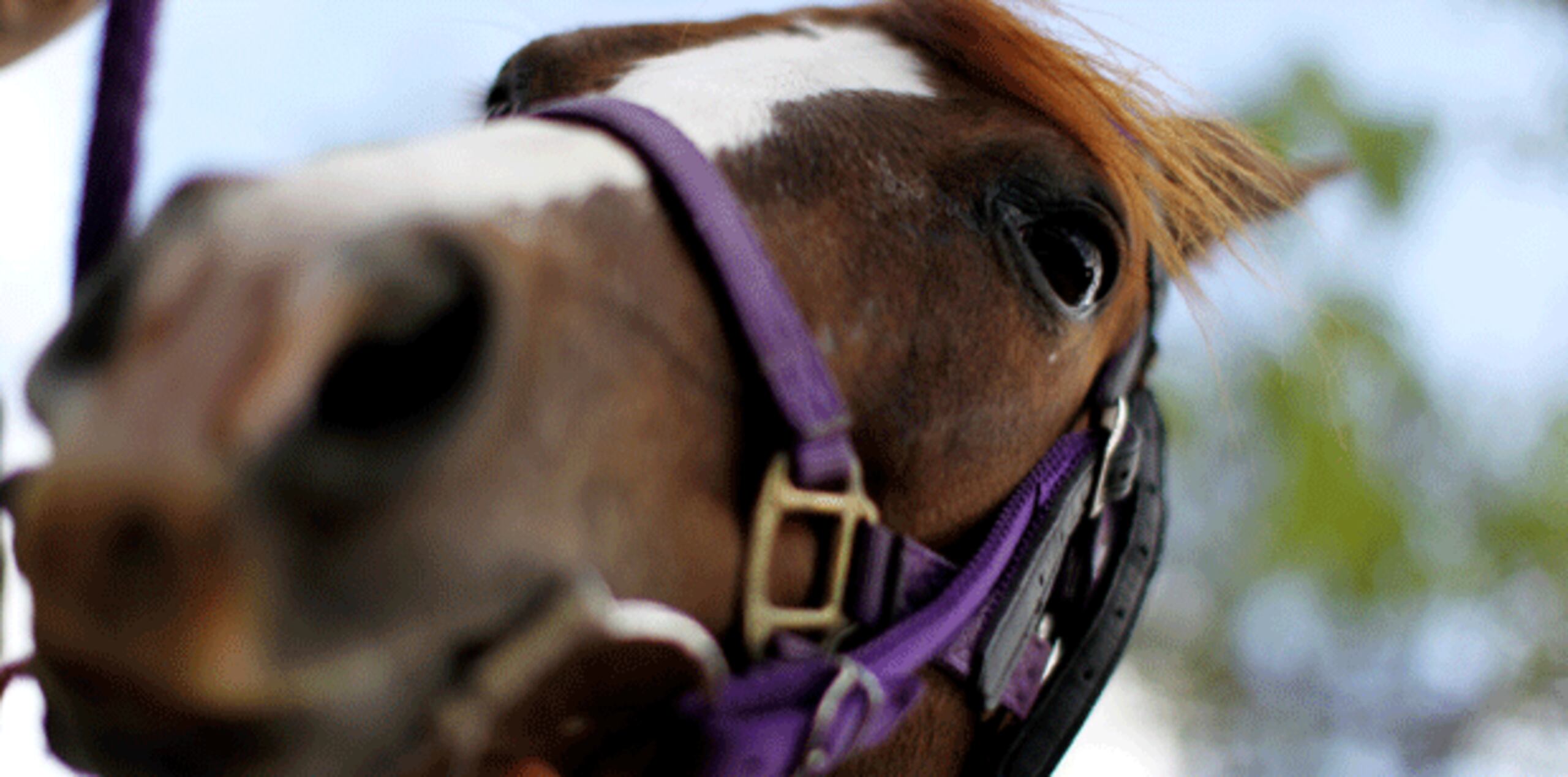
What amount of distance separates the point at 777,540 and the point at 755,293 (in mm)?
298

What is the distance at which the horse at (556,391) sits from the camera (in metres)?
0.84

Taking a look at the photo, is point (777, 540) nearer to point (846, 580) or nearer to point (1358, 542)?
point (846, 580)

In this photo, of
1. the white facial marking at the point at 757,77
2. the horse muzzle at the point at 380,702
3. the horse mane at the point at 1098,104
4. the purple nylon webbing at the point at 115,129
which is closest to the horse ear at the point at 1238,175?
the horse mane at the point at 1098,104

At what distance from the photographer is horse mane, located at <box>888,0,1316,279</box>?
1774mm

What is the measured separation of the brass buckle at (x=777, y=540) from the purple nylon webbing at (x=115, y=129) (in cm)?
81

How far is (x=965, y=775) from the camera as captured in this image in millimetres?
1871

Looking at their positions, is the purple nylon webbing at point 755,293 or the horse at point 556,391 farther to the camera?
the purple nylon webbing at point 755,293

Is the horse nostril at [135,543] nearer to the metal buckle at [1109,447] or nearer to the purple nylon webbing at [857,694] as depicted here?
the purple nylon webbing at [857,694]

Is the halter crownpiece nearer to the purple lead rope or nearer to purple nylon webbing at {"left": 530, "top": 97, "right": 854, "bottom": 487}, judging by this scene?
purple nylon webbing at {"left": 530, "top": 97, "right": 854, "bottom": 487}

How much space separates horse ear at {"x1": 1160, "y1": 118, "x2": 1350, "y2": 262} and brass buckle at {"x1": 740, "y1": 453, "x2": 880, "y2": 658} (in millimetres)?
890

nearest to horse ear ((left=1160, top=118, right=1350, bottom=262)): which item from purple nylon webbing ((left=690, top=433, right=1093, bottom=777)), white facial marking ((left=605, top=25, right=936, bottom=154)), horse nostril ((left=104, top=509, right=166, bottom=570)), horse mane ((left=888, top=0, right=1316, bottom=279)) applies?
horse mane ((left=888, top=0, right=1316, bottom=279))

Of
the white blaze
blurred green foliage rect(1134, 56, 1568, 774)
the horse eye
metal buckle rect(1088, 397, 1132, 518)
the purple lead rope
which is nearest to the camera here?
the white blaze

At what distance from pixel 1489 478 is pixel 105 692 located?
13.5m

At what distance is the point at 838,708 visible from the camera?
1.35m
